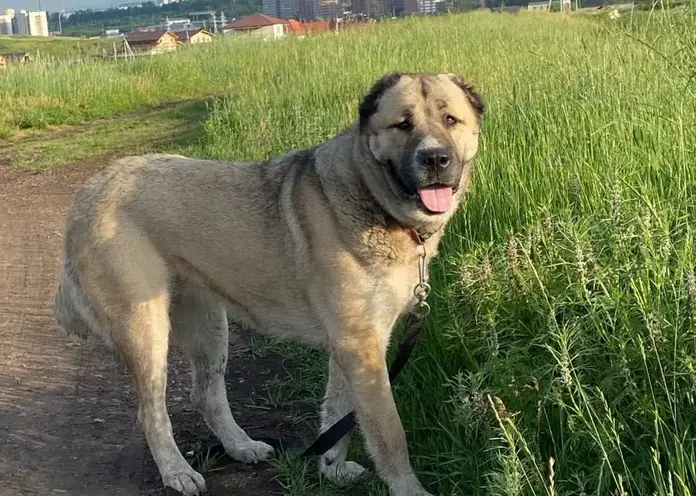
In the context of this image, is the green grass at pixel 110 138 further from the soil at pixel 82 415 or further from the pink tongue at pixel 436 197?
the pink tongue at pixel 436 197

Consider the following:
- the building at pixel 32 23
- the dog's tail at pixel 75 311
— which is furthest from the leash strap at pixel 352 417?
the building at pixel 32 23

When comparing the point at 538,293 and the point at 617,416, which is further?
the point at 538,293

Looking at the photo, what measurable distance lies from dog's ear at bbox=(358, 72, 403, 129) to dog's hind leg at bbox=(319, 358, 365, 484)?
1.05 m

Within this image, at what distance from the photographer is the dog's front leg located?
3.36 meters

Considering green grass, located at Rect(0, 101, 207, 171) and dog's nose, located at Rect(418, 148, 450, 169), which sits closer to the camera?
dog's nose, located at Rect(418, 148, 450, 169)

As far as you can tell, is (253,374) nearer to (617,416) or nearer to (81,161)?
(617,416)

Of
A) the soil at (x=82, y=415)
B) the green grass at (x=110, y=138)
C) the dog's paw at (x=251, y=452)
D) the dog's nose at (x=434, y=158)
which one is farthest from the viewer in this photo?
the green grass at (x=110, y=138)

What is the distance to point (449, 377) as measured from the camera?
12.5 feet

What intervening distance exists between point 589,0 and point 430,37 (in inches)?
256

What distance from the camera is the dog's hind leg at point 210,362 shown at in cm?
399

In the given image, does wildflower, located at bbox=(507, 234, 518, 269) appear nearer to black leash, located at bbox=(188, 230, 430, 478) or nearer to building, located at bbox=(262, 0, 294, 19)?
black leash, located at bbox=(188, 230, 430, 478)

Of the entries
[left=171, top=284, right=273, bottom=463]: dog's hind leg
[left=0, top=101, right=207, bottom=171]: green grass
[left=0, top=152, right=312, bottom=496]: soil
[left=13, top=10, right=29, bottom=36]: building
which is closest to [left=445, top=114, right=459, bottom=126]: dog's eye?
[left=171, top=284, right=273, bottom=463]: dog's hind leg

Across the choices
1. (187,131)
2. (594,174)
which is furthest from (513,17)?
(594,174)

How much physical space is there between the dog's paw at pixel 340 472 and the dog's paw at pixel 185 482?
21.1 inches
